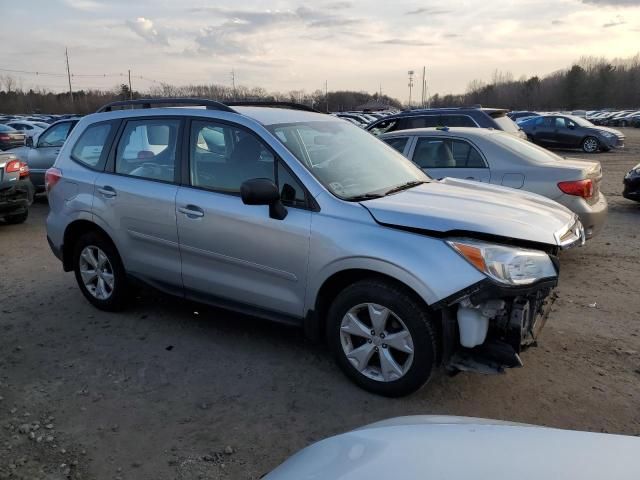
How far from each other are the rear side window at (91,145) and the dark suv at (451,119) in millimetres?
5971

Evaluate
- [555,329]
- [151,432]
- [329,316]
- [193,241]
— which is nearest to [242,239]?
[193,241]

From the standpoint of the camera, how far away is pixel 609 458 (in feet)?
5.15

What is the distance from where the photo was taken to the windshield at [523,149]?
21.6 feet

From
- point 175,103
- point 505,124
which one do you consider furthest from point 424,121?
point 175,103

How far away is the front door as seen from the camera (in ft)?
12.2

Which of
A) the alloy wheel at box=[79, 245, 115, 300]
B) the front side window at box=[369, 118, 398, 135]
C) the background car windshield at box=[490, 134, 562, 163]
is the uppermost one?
the front side window at box=[369, 118, 398, 135]

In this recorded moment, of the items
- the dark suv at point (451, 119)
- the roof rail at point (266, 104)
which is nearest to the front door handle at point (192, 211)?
the roof rail at point (266, 104)

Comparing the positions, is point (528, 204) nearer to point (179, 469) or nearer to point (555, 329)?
point (555, 329)

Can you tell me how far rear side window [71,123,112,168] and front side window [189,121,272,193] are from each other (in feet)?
3.84

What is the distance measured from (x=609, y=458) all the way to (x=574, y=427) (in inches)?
71.4

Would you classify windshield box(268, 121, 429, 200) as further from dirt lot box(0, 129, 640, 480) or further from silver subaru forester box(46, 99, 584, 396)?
dirt lot box(0, 129, 640, 480)

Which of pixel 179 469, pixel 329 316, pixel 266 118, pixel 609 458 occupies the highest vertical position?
pixel 266 118

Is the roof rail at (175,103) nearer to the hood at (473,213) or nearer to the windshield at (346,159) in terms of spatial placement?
the windshield at (346,159)

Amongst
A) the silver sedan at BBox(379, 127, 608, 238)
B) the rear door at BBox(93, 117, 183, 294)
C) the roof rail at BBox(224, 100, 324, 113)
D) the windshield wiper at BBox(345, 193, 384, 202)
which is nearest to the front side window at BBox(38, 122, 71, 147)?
the silver sedan at BBox(379, 127, 608, 238)
